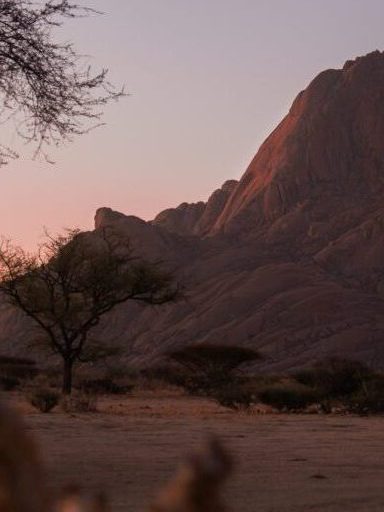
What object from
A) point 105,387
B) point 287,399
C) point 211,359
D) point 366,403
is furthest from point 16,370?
point 366,403

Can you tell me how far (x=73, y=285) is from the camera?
1519 inches

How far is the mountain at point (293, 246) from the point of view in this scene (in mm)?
77062

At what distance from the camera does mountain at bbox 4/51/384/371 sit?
7706cm

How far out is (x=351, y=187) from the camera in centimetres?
10000

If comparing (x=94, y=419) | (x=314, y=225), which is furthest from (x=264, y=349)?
(x=94, y=419)

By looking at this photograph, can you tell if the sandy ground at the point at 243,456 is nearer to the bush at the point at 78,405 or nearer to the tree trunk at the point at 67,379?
the bush at the point at 78,405

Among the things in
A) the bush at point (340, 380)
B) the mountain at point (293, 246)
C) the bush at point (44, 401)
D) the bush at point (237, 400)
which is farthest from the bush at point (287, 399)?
the mountain at point (293, 246)

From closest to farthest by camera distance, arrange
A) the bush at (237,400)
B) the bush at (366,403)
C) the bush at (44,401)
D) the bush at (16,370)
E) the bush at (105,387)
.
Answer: the bush at (44,401) < the bush at (366,403) < the bush at (237,400) < the bush at (105,387) < the bush at (16,370)

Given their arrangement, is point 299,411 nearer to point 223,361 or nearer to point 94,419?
point 94,419

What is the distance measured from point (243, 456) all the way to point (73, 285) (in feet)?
84.6

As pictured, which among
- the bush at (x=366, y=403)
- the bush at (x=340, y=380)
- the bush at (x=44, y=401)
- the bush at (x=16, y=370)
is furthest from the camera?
the bush at (x=16, y=370)

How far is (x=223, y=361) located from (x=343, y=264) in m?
45.2

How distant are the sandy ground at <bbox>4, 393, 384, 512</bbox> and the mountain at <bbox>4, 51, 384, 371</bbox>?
45051 millimetres

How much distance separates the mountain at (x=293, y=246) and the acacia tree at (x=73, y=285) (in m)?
27.7
